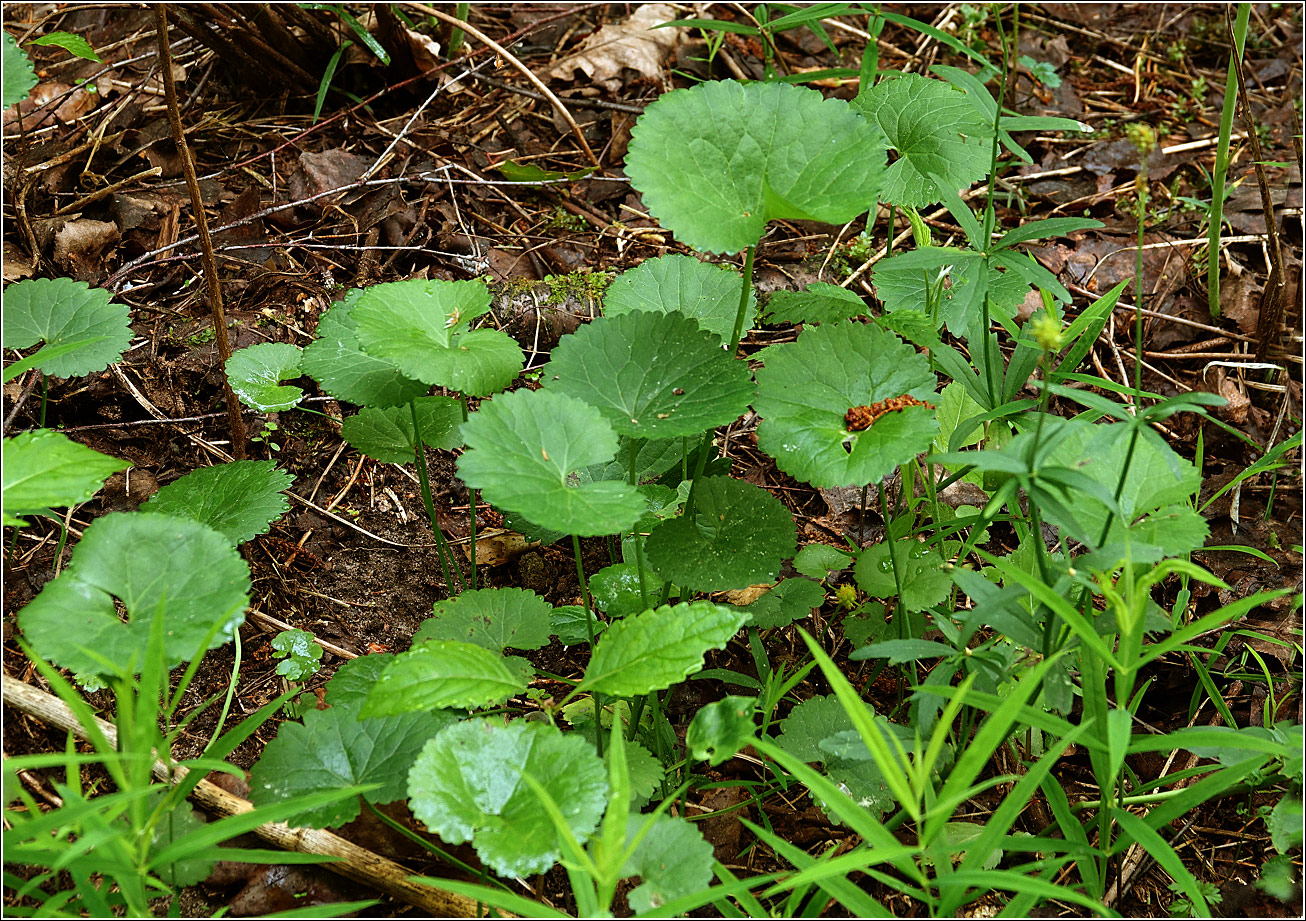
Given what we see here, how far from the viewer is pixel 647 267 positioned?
188 centimetres

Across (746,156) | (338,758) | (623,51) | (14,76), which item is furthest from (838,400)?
(623,51)

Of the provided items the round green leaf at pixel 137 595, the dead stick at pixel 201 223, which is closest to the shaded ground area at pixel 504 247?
the dead stick at pixel 201 223

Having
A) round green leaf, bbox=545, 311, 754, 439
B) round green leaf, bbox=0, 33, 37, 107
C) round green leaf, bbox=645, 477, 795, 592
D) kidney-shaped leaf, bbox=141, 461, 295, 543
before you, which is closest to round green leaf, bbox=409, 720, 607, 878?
round green leaf, bbox=645, 477, 795, 592

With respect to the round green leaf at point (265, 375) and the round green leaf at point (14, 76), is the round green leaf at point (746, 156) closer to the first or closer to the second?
the round green leaf at point (265, 375)

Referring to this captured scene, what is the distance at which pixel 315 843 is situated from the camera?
4.47 ft

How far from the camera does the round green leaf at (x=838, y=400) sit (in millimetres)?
1473

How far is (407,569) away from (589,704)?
0.52 meters

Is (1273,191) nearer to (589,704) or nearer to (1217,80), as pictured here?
(1217,80)

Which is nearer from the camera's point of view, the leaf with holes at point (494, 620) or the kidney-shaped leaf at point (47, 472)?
the kidney-shaped leaf at point (47, 472)

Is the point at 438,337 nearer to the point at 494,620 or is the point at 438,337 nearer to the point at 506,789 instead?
the point at 494,620

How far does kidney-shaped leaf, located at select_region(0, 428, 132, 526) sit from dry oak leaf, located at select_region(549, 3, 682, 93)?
6.65ft

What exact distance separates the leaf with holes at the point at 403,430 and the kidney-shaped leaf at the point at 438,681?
55cm

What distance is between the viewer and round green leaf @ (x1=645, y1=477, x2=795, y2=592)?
1.56 m

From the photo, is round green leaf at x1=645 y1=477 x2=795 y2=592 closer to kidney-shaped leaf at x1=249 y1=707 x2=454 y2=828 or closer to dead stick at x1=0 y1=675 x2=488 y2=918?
kidney-shaped leaf at x1=249 y1=707 x2=454 y2=828
